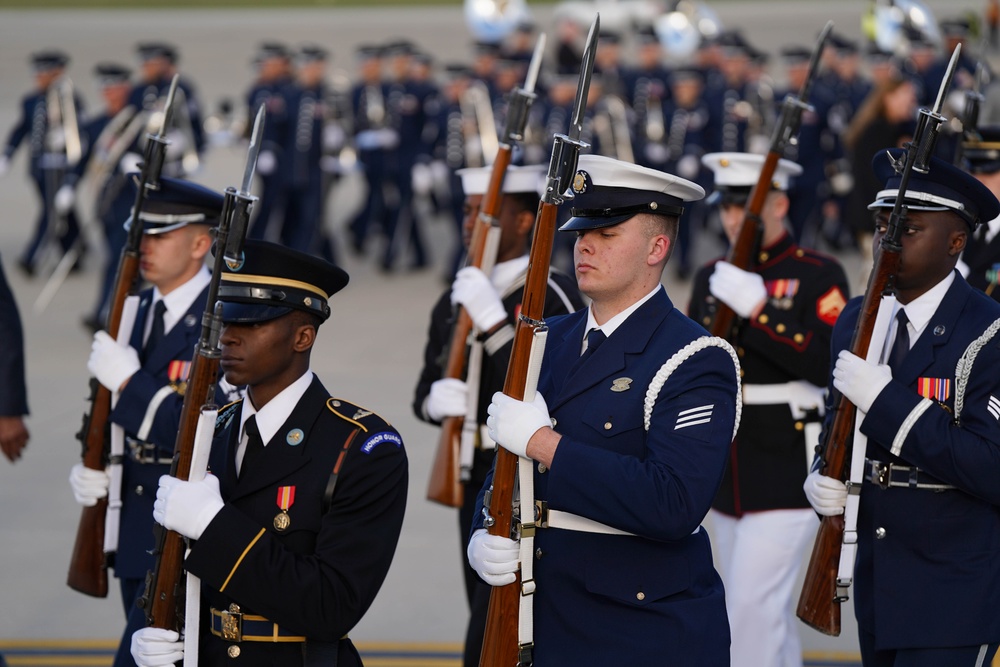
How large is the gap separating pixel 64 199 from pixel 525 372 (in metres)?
10.6

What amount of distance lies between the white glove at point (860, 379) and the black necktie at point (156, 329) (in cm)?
196

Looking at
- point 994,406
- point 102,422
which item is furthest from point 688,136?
point 994,406

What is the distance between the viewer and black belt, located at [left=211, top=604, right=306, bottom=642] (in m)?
2.91

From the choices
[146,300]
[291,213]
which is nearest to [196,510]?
[146,300]

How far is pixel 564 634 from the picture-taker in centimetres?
296

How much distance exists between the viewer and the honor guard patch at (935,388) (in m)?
3.39

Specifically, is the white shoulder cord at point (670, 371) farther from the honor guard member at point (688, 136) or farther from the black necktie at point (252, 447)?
the honor guard member at point (688, 136)

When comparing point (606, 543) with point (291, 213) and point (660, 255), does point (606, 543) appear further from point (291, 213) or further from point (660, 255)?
point (291, 213)

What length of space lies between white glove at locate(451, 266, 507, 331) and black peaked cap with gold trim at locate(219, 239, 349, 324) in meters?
1.45

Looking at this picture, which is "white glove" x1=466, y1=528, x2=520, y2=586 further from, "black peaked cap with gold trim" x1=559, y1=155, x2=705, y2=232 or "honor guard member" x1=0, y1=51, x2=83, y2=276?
"honor guard member" x1=0, y1=51, x2=83, y2=276

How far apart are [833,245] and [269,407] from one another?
12.7 metres

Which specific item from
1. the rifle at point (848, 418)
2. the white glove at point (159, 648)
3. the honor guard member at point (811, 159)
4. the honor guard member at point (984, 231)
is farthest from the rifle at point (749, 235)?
the honor guard member at point (811, 159)

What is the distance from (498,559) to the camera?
2.92 meters

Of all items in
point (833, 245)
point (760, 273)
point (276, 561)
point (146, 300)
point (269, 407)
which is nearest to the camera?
point (276, 561)
